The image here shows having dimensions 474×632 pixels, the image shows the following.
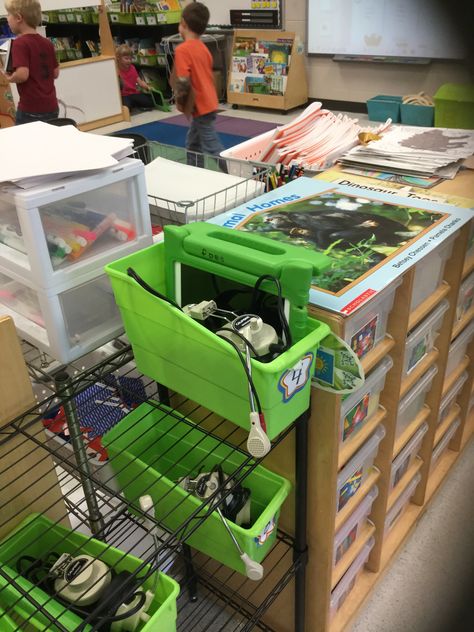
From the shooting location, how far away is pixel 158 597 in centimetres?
88

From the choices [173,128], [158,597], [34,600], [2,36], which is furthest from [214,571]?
[2,36]

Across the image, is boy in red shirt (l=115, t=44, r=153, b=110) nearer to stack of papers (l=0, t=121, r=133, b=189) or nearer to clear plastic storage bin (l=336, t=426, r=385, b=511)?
stack of papers (l=0, t=121, r=133, b=189)

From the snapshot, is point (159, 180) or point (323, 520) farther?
point (159, 180)

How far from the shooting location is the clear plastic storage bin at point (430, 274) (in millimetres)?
1161

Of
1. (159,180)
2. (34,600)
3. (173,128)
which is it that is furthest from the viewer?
(173,128)

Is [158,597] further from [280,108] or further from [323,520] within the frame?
[280,108]

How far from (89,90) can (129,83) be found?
759 millimetres

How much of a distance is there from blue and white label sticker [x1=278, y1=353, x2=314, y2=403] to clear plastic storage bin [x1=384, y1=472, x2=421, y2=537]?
777 millimetres

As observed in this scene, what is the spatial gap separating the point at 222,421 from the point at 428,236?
0.55 metres

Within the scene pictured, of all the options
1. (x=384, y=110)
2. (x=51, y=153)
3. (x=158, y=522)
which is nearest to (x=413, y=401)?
(x=158, y=522)

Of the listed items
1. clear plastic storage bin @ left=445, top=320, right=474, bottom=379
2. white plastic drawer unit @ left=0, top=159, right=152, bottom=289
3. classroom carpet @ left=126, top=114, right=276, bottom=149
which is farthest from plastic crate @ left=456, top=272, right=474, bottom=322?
classroom carpet @ left=126, top=114, right=276, bottom=149

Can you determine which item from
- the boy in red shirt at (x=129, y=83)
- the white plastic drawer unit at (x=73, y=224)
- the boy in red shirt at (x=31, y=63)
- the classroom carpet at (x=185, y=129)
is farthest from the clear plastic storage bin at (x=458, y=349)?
the boy in red shirt at (x=129, y=83)

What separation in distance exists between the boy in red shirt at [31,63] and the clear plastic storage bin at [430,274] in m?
2.91

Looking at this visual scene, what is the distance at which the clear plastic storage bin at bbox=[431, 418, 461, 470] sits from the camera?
5.49 feet
